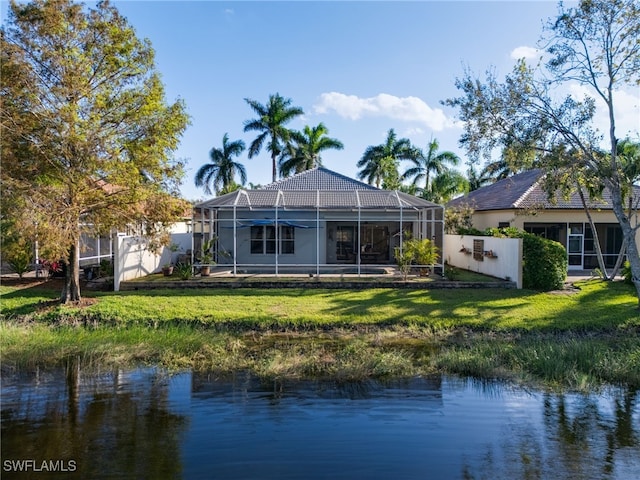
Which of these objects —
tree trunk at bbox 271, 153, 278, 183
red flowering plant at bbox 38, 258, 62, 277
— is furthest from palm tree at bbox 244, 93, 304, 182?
red flowering plant at bbox 38, 258, 62, 277

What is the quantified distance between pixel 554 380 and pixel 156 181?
1083cm

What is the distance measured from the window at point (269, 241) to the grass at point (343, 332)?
5639mm

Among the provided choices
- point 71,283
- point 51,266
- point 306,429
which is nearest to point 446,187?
point 51,266

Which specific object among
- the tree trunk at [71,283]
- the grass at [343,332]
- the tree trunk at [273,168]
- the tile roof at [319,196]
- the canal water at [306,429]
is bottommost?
the canal water at [306,429]

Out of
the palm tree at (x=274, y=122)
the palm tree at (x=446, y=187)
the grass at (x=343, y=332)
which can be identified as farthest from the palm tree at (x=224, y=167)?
the grass at (x=343, y=332)

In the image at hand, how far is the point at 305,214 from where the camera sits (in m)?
19.9

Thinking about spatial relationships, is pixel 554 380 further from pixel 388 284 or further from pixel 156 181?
pixel 156 181

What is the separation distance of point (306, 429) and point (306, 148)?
3156 centimetres

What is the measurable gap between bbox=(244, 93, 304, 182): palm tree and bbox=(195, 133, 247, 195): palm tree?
402 centimetres

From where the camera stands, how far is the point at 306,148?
120 ft

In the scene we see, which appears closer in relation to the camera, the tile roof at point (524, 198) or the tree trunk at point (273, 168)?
the tile roof at point (524, 198)

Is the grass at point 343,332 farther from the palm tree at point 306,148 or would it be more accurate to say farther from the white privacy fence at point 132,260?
the palm tree at point 306,148

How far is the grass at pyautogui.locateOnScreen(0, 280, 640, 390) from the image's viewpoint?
884 cm

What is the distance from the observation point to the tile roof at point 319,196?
1820 centimetres
